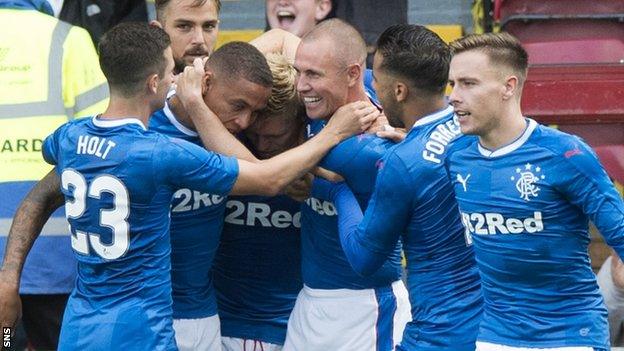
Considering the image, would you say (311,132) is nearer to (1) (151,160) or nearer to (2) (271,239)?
(2) (271,239)

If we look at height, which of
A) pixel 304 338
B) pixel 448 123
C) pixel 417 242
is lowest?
pixel 304 338

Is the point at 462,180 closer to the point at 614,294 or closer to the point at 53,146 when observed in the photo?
the point at 53,146

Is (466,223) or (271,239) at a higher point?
(466,223)

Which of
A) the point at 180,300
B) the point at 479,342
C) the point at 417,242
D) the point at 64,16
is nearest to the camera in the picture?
the point at 479,342

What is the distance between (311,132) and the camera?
623 cm

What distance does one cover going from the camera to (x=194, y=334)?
6.21 metres

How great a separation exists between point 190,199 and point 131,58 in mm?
694

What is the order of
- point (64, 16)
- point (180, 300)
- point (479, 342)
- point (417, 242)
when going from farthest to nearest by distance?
point (64, 16) < point (180, 300) < point (417, 242) < point (479, 342)

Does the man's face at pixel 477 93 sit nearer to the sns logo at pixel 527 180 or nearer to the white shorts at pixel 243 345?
the sns logo at pixel 527 180

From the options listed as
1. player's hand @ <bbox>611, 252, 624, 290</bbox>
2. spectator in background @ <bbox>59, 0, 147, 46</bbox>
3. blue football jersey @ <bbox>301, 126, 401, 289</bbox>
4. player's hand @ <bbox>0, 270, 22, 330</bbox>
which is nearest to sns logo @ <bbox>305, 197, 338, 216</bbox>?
blue football jersey @ <bbox>301, 126, 401, 289</bbox>

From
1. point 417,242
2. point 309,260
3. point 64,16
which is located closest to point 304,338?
point 309,260

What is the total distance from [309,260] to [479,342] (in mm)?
1055

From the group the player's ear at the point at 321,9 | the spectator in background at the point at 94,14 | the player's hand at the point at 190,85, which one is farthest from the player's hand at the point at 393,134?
the spectator in background at the point at 94,14

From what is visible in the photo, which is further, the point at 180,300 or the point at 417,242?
the point at 180,300
